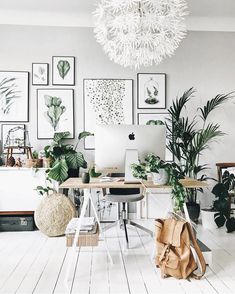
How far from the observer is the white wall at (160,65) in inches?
171

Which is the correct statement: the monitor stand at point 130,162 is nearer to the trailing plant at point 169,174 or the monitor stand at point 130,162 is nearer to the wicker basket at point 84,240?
the trailing plant at point 169,174

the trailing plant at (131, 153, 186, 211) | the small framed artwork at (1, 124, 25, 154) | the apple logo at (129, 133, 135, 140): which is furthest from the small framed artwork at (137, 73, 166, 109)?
the trailing plant at (131, 153, 186, 211)

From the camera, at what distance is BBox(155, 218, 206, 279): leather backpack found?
234 centimetres

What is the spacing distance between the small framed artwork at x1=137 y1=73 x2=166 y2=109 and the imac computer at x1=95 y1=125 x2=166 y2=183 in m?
1.98

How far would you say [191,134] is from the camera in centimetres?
430

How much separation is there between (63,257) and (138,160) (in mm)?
1239

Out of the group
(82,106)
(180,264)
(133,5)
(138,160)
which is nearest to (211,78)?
(82,106)

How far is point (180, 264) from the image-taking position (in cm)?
236

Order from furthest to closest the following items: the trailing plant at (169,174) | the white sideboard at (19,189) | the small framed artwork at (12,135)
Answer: the small framed artwork at (12,135), the white sideboard at (19,189), the trailing plant at (169,174)

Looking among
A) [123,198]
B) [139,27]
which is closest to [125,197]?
[123,198]

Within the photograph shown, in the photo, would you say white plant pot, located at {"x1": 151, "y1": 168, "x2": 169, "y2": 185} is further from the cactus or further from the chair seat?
the cactus

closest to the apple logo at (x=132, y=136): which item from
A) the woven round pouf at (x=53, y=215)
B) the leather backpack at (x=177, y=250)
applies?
the leather backpack at (x=177, y=250)

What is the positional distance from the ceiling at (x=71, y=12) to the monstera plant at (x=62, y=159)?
1.64 metres

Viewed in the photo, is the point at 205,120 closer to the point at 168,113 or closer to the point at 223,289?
the point at 168,113
